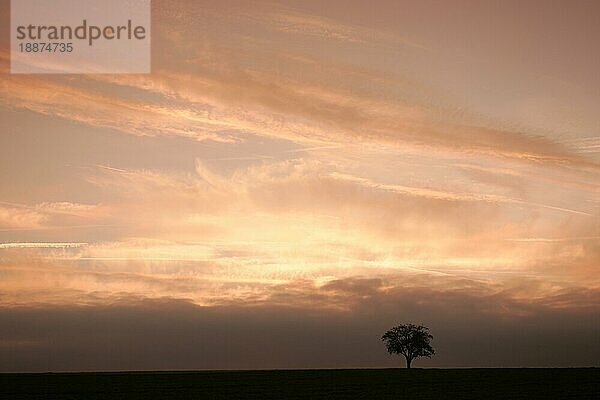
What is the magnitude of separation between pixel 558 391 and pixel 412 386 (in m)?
15.5

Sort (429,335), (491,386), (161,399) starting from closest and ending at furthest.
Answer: (161,399) < (491,386) < (429,335)

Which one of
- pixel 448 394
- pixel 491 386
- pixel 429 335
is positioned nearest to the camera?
pixel 448 394

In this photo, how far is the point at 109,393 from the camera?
214 ft

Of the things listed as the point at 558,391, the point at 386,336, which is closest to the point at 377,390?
the point at 558,391

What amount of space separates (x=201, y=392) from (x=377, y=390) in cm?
1585

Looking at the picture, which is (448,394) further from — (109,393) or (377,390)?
(109,393)

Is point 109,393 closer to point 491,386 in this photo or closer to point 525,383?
point 491,386

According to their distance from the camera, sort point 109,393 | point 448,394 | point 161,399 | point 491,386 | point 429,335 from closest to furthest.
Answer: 1. point 161,399
2. point 448,394
3. point 109,393
4. point 491,386
5. point 429,335

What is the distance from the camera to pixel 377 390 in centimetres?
6669

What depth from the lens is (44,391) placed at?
6856 centimetres

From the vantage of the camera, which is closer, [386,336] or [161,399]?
[161,399]

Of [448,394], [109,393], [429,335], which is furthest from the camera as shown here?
[429,335]

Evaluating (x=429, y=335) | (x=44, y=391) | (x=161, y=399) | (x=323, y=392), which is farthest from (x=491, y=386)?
(x=429, y=335)

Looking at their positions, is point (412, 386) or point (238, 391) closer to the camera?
point (238, 391)
